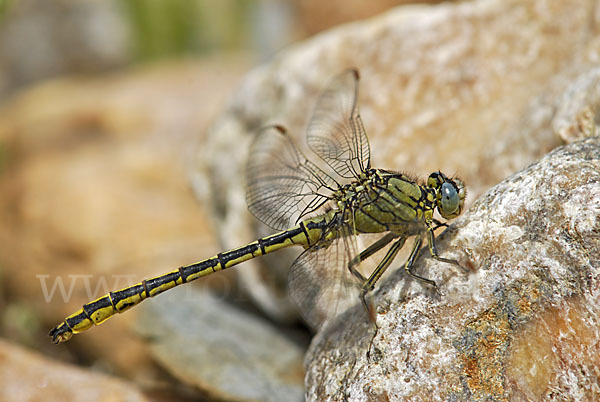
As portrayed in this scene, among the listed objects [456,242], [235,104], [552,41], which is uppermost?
[235,104]

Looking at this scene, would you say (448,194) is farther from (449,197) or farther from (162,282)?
(162,282)

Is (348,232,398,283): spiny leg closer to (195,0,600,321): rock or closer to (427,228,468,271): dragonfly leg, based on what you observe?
(427,228,468,271): dragonfly leg

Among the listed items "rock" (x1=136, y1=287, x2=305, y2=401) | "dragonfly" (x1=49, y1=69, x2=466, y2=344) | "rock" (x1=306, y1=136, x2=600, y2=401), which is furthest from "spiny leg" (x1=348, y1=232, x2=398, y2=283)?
"rock" (x1=136, y1=287, x2=305, y2=401)

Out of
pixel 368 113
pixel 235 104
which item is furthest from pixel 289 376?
pixel 235 104

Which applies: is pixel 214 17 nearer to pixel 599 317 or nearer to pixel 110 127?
pixel 110 127

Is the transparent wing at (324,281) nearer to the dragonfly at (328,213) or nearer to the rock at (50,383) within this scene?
the dragonfly at (328,213)

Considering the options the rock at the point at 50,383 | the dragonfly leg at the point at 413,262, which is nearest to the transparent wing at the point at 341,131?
the dragonfly leg at the point at 413,262
